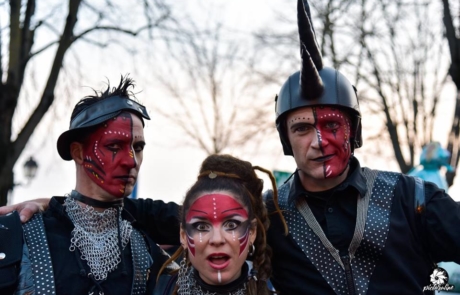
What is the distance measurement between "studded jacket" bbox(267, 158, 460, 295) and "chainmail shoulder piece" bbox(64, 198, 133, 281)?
0.94 m

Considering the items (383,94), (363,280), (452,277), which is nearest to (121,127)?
(363,280)

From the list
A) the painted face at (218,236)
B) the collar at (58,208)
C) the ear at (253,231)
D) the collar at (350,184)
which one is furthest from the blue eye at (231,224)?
the collar at (58,208)

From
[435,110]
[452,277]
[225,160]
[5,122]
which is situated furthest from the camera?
[435,110]

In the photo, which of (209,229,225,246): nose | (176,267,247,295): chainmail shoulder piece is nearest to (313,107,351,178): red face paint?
(209,229,225,246): nose

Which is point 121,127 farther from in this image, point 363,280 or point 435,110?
point 435,110

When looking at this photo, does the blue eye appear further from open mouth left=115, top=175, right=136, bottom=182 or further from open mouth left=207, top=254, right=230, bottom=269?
open mouth left=115, top=175, right=136, bottom=182

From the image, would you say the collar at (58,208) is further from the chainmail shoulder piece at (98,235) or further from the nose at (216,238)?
the nose at (216,238)

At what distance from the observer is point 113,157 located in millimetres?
4020

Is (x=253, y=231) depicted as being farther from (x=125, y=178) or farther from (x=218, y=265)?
(x=125, y=178)

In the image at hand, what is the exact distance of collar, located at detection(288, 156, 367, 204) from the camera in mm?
3887

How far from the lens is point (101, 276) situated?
3.79 m

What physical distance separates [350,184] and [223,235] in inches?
32.1

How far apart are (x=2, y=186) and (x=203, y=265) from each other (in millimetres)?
4853

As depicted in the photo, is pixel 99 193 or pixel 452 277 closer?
pixel 99 193
